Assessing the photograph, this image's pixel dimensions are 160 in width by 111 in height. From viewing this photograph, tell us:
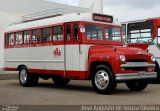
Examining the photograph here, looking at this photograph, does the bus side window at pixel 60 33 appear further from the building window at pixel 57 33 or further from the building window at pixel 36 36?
the building window at pixel 36 36

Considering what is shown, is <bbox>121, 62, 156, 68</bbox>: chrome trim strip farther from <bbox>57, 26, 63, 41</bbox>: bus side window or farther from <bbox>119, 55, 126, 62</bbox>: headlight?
<bbox>57, 26, 63, 41</bbox>: bus side window

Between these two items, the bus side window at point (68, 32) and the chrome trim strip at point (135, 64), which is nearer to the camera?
the chrome trim strip at point (135, 64)

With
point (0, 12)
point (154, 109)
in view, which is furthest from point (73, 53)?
point (0, 12)

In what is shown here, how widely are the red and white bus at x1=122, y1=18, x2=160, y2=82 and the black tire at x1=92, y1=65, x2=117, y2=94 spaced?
5.18 m

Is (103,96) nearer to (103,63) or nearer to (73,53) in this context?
(103,63)

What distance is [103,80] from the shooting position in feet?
42.3

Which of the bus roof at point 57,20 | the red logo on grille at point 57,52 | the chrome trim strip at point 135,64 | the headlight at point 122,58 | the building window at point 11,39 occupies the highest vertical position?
the bus roof at point 57,20

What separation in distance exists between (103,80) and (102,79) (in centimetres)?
6

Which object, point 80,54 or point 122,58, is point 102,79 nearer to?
point 122,58

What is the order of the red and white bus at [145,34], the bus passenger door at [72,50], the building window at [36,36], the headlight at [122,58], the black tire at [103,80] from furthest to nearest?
the red and white bus at [145,34]
the building window at [36,36]
the bus passenger door at [72,50]
the black tire at [103,80]
the headlight at [122,58]

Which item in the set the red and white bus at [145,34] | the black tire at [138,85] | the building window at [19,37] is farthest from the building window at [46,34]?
the red and white bus at [145,34]

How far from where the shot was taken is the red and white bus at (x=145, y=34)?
1756 centimetres

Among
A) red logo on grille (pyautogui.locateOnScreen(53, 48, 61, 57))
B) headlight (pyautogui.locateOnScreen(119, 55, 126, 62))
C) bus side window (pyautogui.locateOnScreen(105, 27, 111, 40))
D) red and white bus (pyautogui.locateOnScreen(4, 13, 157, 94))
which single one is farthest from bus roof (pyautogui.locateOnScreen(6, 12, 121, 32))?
headlight (pyautogui.locateOnScreen(119, 55, 126, 62))

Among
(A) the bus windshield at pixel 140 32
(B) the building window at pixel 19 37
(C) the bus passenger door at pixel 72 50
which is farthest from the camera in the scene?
(A) the bus windshield at pixel 140 32
